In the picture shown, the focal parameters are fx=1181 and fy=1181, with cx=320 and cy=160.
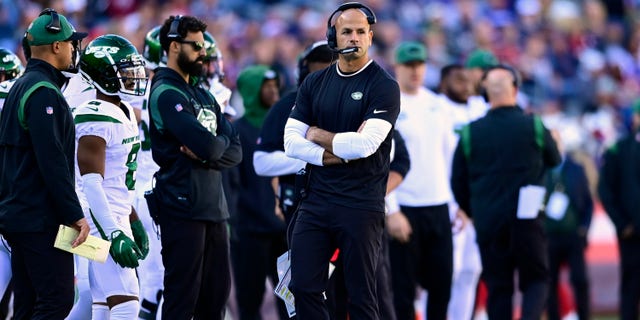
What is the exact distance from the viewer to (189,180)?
23.3 feet

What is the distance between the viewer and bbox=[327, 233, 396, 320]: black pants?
7992 mm

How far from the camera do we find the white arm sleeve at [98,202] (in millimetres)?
6738

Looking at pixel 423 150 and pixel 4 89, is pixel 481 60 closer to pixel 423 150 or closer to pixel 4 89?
pixel 423 150

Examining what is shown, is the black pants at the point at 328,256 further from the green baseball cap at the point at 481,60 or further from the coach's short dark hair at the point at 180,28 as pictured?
the green baseball cap at the point at 481,60

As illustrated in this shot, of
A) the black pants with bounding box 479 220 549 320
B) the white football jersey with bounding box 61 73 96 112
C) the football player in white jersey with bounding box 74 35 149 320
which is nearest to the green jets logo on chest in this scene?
the football player in white jersey with bounding box 74 35 149 320

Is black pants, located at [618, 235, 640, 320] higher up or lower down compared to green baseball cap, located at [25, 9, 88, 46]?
lower down

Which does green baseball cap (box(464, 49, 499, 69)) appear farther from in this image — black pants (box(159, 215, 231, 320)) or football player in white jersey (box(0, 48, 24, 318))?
black pants (box(159, 215, 231, 320))

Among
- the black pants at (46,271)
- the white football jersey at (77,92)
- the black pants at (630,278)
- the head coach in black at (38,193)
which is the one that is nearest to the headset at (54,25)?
the head coach in black at (38,193)

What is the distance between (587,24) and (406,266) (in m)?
14.1

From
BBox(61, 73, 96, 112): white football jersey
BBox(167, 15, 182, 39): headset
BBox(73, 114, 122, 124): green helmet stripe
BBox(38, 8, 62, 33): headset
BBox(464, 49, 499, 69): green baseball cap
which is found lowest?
BBox(464, 49, 499, 69): green baseball cap

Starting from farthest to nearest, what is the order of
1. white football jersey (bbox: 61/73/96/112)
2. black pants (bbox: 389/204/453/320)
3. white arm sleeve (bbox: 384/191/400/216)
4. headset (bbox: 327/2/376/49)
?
black pants (bbox: 389/204/453/320) < white arm sleeve (bbox: 384/191/400/216) < white football jersey (bbox: 61/73/96/112) < headset (bbox: 327/2/376/49)

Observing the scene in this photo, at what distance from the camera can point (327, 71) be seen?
7.22m

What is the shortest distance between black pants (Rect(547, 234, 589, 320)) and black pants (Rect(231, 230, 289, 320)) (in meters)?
3.11

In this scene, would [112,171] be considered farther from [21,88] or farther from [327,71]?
[327,71]
